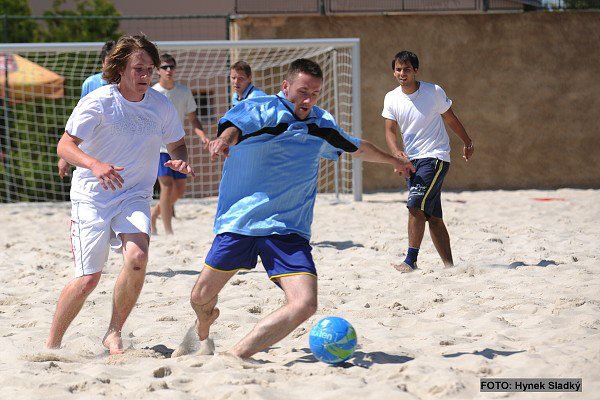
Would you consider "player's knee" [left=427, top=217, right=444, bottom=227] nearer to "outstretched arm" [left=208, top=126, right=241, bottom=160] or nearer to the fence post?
"outstretched arm" [left=208, top=126, right=241, bottom=160]

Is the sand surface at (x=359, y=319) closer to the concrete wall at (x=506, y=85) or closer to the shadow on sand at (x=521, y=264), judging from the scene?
the shadow on sand at (x=521, y=264)

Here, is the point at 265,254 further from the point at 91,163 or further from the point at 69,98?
the point at 69,98

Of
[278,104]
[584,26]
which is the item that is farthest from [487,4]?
[278,104]

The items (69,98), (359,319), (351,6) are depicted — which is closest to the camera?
(359,319)

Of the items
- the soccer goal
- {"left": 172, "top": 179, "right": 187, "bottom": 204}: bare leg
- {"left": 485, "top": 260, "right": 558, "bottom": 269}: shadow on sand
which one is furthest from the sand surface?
the soccer goal

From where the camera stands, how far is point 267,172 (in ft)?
14.5

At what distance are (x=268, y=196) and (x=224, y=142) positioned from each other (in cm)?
37

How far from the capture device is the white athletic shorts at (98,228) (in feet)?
15.4

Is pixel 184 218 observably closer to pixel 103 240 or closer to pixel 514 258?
pixel 514 258

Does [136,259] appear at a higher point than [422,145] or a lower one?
lower

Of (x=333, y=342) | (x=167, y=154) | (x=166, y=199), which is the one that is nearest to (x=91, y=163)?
(x=333, y=342)

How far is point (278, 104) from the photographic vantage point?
4.47m

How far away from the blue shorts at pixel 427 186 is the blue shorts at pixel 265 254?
106 inches

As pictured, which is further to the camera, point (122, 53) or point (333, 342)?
point (122, 53)
